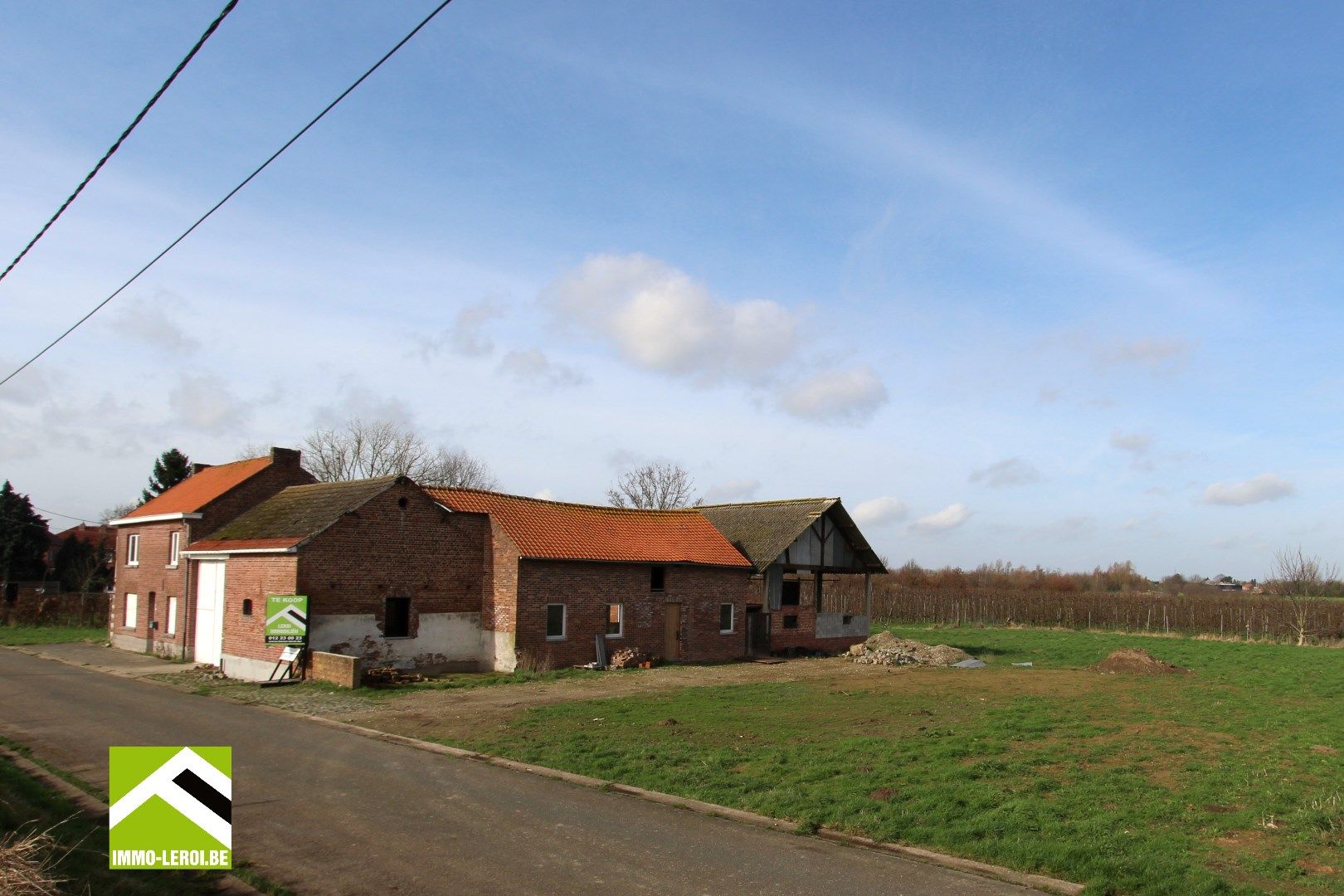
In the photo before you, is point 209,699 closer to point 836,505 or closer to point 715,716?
point 715,716

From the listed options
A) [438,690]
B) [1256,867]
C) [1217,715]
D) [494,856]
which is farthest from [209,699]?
[1217,715]

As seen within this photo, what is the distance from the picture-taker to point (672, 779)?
12.1m

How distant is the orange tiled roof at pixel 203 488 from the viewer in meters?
32.2

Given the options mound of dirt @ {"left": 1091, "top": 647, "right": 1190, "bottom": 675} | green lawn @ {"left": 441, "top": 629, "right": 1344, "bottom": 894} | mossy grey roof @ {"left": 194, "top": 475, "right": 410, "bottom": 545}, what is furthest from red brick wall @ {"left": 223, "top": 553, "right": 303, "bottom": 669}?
mound of dirt @ {"left": 1091, "top": 647, "right": 1190, "bottom": 675}

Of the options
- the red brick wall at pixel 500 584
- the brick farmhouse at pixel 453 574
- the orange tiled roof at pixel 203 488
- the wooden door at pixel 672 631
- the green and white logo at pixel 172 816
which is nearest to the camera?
the green and white logo at pixel 172 816

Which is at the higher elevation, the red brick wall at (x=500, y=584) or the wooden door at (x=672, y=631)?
the red brick wall at (x=500, y=584)

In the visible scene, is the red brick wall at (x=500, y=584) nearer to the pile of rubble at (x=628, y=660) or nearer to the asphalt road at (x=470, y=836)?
the pile of rubble at (x=628, y=660)

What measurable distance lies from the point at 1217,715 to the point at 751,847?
1428cm

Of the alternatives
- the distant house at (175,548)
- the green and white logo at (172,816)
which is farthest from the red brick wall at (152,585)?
the green and white logo at (172,816)

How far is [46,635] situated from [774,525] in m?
30.8

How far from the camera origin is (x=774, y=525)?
36.6 meters

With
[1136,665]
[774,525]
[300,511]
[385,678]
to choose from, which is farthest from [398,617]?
[1136,665]

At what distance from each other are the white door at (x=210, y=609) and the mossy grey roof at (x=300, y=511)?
1.02 metres

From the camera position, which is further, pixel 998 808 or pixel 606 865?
pixel 998 808
